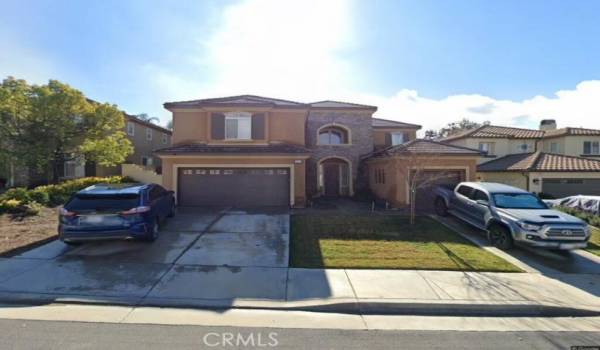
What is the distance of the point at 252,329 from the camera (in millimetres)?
4168

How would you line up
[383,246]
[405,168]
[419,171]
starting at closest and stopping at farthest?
[383,246], [419,171], [405,168]

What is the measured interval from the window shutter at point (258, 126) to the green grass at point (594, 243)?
13232 mm

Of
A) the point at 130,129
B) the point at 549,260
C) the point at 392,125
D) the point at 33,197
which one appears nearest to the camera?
the point at 549,260

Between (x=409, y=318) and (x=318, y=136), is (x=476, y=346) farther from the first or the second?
(x=318, y=136)

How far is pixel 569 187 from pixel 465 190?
1344cm

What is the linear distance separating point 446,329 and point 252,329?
113 inches

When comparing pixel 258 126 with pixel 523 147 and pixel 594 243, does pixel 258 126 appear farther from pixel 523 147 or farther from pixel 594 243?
pixel 523 147

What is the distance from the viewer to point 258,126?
50.5 feet

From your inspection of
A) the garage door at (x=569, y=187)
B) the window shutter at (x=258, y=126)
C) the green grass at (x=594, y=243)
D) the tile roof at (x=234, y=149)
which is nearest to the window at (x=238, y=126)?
the window shutter at (x=258, y=126)

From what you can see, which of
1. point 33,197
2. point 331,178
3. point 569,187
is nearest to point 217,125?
point 33,197

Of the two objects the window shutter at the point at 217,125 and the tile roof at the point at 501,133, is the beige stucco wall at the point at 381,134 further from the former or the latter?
the window shutter at the point at 217,125

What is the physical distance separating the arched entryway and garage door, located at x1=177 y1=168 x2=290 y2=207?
646 cm

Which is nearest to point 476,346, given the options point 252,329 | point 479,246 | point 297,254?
point 252,329

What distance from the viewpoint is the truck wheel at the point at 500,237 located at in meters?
8.39
